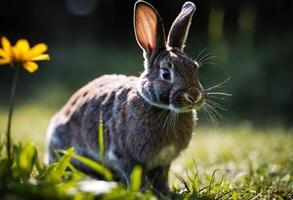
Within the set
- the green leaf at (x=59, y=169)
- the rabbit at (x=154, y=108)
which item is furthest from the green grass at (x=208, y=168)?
the rabbit at (x=154, y=108)

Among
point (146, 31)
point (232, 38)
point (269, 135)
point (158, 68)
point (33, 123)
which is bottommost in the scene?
point (158, 68)

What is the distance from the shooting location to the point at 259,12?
11.1m

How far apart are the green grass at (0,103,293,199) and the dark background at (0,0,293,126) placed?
113 cm

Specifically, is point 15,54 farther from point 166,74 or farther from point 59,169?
point 166,74

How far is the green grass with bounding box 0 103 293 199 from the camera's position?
7.49 ft

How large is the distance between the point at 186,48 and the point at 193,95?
7.90 meters

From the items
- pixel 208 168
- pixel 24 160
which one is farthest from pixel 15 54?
pixel 208 168

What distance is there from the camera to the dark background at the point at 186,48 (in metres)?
8.70

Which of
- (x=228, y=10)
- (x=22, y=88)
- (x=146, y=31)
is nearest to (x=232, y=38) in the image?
(x=228, y=10)

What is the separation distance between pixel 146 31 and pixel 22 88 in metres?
7.56

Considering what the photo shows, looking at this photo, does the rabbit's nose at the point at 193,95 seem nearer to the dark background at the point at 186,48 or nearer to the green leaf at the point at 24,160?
the green leaf at the point at 24,160

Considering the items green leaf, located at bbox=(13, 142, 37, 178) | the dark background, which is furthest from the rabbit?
the dark background

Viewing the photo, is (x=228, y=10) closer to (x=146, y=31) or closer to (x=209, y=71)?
(x=209, y=71)

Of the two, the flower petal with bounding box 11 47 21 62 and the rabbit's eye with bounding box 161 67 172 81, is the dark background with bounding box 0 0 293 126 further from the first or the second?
the flower petal with bounding box 11 47 21 62
